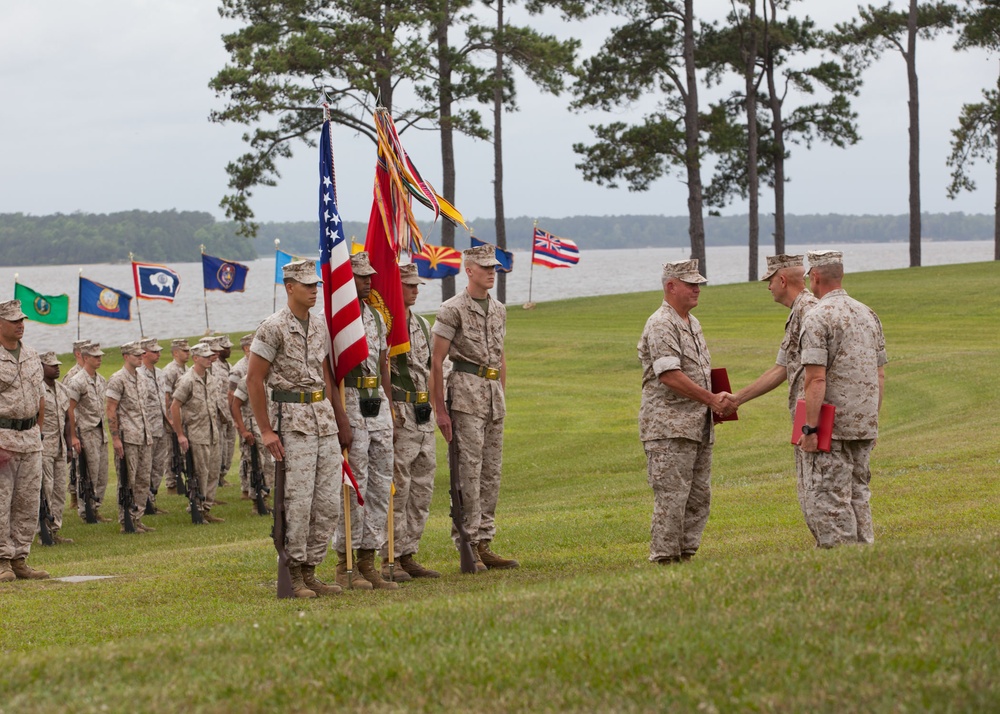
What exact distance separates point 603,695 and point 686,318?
4.34 metres

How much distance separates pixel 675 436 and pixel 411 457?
2164mm

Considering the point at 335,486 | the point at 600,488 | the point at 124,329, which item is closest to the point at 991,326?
the point at 600,488

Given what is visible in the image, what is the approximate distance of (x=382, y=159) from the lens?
34.9 feet

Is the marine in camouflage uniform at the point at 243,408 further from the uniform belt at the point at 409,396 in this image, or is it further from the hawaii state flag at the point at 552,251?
the hawaii state flag at the point at 552,251

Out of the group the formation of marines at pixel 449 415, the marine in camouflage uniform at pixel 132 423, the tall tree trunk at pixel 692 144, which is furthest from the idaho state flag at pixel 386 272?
the tall tree trunk at pixel 692 144

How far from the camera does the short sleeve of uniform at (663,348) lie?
827 cm

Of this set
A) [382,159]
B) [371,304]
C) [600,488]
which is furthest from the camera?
[600,488]

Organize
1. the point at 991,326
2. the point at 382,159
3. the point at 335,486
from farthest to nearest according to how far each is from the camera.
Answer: the point at 991,326 < the point at 382,159 < the point at 335,486

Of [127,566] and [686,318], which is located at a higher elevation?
[686,318]

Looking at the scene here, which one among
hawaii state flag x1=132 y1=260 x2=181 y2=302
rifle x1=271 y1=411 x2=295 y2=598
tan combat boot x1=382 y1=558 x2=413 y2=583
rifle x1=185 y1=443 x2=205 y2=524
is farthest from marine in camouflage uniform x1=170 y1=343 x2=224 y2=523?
hawaii state flag x1=132 y1=260 x2=181 y2=302

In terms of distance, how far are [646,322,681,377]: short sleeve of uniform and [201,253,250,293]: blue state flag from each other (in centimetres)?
2414

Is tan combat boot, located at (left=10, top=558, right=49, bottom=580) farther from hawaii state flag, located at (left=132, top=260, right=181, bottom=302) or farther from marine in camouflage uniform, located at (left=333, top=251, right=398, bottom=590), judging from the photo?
hawaii state flag, located at (left=132, top=260, right=181, bottom=302)

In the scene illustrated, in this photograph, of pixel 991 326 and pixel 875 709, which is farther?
pixel 991 326

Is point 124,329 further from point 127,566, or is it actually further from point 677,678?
point 677,678
